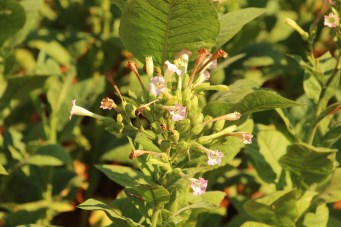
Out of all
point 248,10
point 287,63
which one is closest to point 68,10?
point 287,63

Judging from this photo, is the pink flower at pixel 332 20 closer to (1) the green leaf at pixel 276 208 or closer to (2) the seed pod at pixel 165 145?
(1) the green leaf at pixel 276 208

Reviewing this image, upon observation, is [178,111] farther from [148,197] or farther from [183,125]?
[148,197]

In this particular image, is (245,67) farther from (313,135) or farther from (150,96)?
(150,96)

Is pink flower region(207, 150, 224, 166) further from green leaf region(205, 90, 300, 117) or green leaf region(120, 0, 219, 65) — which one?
green leaf region(120, 0, 219, 65)

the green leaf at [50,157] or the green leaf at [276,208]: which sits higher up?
the green leaf at [276,208]

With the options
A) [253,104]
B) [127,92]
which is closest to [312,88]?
[253,104]

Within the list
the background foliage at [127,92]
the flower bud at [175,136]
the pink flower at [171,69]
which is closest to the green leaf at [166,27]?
the background foliage at [127,92]

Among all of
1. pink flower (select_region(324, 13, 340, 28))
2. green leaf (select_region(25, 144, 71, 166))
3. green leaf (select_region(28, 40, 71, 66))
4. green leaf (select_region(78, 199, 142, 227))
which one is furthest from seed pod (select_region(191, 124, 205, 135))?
green leaf (select_region(28, 40, 71, 66))

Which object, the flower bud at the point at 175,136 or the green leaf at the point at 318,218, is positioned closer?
the flower bud at the point at 175,136
